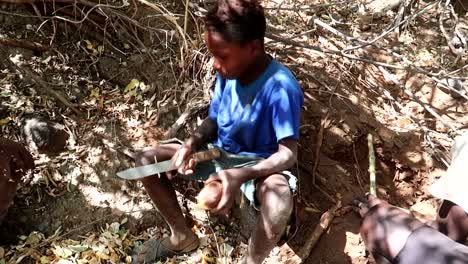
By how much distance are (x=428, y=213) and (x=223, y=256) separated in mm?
1226

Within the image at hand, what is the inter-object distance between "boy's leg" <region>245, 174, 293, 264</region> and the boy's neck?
47 cm

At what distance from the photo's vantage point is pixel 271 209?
2.12m

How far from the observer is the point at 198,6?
3.05 m

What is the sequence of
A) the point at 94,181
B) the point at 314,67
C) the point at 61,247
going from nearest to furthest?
the point at 61,247, the point at 94,181, the point at 314,67

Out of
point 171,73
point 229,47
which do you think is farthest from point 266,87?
point 171,73

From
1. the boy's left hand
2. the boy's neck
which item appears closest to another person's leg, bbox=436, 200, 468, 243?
the boy's left hand

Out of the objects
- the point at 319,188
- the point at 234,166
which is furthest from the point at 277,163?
the point at 319,188

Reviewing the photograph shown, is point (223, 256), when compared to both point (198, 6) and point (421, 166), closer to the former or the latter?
point (421, 166)

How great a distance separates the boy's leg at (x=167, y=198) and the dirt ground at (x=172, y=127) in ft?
0.58

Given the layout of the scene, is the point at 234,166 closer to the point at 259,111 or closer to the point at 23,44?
the point at 259,111

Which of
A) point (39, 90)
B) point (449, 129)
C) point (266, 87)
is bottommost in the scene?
point (449, 129)

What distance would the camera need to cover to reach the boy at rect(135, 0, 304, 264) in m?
2.06

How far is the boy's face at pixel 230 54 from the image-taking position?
6.77 ft

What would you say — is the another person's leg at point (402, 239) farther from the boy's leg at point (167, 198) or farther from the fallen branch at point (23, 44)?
the fallen branch at point (23, 44)
